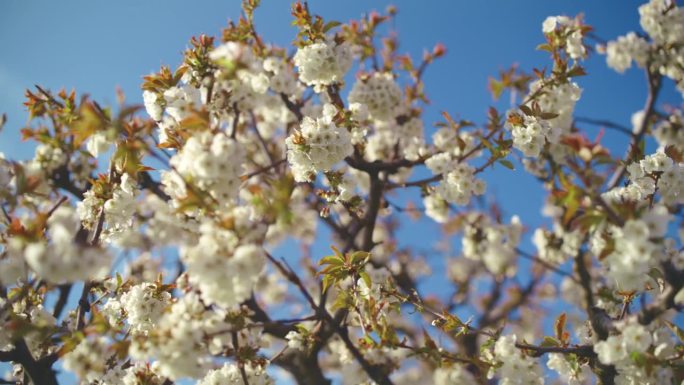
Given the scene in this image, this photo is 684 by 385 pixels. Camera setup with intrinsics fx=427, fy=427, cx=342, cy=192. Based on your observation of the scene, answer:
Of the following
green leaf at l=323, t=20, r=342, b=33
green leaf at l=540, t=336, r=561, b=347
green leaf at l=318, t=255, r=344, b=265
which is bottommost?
green leaf at l=540, t=336, r=561, b=347

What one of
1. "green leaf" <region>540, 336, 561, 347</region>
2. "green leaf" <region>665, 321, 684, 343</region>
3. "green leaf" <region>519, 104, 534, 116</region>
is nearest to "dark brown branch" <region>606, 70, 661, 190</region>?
"green leaf" <region>519, 104, 534, 116</region>

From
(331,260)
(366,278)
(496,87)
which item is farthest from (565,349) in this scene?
(496,87)

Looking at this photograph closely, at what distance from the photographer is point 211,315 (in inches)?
94.7

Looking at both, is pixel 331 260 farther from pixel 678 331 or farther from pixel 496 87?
pixel 496 87

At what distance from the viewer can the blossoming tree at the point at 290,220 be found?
217cm

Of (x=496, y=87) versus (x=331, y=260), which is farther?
(x=496, y=87)

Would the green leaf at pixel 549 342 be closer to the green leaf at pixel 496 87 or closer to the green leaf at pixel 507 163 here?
the green leaf at pixel 507 163

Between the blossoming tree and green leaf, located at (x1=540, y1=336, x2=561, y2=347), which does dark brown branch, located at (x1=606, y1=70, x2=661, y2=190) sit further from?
green leaf, located at (x1=540, y1=336, x2=561, y2=347)

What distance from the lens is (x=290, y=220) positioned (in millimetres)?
2021

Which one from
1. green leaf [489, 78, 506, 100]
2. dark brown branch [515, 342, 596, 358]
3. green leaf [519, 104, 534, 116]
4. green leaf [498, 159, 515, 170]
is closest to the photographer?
dark brown branch [515, 342, 596, 358]

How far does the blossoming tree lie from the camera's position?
2172 mm

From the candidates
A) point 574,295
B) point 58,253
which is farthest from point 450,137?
point 574,295

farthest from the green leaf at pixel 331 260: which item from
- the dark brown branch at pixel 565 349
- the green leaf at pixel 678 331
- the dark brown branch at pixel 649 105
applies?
the dark brown branch at pixel 649 105

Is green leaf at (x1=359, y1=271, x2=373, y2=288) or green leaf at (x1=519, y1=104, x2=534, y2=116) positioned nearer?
green leaf at (x1=359, y1=271, x2=373, y2=288)
